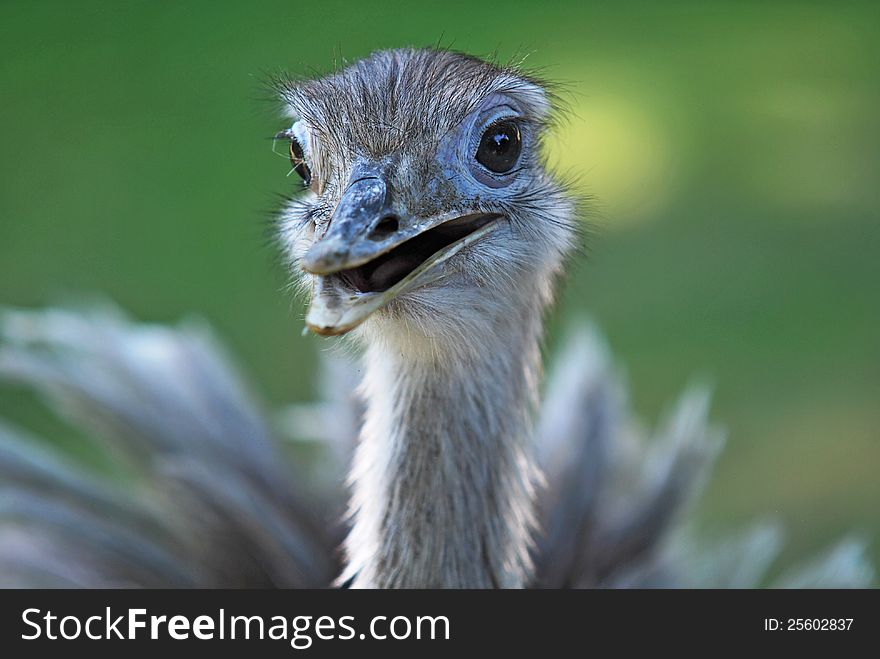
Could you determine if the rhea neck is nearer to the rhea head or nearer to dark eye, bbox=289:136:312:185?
the rhea head

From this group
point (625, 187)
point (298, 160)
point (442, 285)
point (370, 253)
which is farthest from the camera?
point (625, 187)

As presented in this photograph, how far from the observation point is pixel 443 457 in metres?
1.14

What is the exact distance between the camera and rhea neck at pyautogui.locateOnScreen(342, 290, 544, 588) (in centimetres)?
114

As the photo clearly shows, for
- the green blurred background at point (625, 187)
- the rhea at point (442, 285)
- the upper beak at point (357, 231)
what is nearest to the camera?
the upper beak at point (357, 231)

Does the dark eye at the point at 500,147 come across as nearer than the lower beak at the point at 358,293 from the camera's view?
No

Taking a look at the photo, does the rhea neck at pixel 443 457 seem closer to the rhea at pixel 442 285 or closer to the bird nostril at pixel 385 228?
the rhea at pixel 442 285

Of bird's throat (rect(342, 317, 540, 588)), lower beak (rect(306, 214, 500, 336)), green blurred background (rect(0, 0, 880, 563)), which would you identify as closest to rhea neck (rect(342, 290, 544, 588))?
bird's throat (rect(342, 317, 540, 588))

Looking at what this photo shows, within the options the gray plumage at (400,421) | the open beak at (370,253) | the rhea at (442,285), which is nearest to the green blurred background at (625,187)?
the gray plumage at (400,421)

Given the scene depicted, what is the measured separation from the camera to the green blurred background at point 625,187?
8.21 ft

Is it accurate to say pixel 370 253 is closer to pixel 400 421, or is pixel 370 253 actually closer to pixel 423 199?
pixel 423 199

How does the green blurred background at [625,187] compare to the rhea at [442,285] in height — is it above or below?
above

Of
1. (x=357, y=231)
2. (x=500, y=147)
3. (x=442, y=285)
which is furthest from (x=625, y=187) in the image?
(x=357, y=231)

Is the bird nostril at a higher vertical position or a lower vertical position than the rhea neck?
higher

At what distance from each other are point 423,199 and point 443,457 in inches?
10.2
